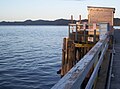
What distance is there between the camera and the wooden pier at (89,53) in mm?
2842

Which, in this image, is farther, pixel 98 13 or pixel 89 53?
pixel 98 13

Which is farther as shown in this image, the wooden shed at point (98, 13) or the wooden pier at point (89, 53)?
the wooden shed at point (98, 13)

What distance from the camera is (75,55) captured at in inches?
710

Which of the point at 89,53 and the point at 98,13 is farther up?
the point at 98,13

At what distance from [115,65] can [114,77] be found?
204cm

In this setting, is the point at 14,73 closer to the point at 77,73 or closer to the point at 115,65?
the point at 115,65

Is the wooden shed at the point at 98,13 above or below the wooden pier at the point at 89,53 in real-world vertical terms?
above

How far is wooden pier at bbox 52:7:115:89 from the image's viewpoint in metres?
2.84

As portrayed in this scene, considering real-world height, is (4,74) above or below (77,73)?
below

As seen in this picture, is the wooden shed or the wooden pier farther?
the wooden shed

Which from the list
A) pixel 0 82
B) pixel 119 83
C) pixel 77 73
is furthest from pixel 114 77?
pixel 0 82

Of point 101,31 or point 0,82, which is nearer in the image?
point 101,31

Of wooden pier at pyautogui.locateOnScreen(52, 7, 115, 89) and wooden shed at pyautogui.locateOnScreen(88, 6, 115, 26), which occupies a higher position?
wooden shed at pyautogui.locateOnScreen(88, 6, 115, 26)

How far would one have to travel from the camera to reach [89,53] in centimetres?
436
